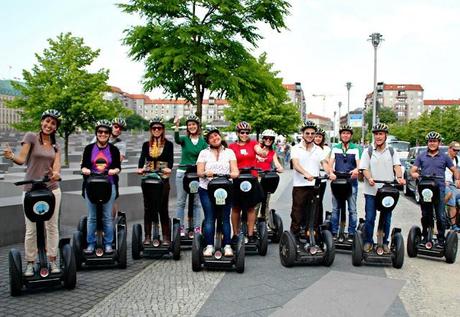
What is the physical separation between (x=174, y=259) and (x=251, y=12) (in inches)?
333

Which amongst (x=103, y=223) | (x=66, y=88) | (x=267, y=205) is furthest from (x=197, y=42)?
(x=66, y=88)

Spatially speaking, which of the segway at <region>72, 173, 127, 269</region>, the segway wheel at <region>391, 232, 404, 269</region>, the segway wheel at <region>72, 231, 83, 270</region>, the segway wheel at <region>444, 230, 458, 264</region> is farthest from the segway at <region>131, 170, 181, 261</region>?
the segway wheel at <region>444, 230, 458, 264</region>

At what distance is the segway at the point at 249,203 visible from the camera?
6727mm

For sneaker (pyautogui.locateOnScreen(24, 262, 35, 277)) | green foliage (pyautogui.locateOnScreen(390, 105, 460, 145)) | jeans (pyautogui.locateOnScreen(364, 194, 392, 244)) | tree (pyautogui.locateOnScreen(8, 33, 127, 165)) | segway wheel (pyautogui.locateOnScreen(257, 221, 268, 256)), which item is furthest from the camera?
green foliage (pyautogui.locateOnScreen(390, 105, 460, 145))

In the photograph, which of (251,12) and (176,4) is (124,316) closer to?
(176,4)

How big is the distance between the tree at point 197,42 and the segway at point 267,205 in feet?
16.5

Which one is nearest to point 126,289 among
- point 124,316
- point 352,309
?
point 124,316

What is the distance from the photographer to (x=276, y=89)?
1416cm

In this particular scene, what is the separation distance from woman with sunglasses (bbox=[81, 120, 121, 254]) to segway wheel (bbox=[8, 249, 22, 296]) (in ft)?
4.04

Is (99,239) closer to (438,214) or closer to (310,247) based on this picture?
(310,247)

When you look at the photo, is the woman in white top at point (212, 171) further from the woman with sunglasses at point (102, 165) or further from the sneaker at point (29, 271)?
the sneaker at point (29, 271)

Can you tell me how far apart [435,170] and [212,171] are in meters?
3.78

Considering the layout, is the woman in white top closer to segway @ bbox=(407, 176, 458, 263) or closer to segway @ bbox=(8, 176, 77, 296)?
segway @ bbox=(8, 176, 77, 296)

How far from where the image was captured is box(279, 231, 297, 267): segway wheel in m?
6.51
